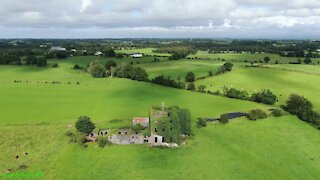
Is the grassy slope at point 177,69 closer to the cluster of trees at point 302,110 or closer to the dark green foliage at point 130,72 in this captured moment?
the dark green foliage at point 130,72

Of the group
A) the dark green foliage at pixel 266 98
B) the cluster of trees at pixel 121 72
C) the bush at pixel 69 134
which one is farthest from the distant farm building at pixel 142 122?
the cluster of trees at pixel 121 72

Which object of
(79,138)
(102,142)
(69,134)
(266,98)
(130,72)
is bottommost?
(69,134)

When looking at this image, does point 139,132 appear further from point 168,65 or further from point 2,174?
point 168,65

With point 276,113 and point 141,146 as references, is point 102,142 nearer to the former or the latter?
point 141,146

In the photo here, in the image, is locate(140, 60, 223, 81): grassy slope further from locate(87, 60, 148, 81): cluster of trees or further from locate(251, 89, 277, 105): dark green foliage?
locate(251, 89, 277, 105): dark green foliage

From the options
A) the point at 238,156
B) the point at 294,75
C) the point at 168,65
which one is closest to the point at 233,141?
the point at 238,156

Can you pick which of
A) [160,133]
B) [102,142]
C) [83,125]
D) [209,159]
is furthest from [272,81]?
[102,142]

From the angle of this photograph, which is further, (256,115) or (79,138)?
(256,115)
